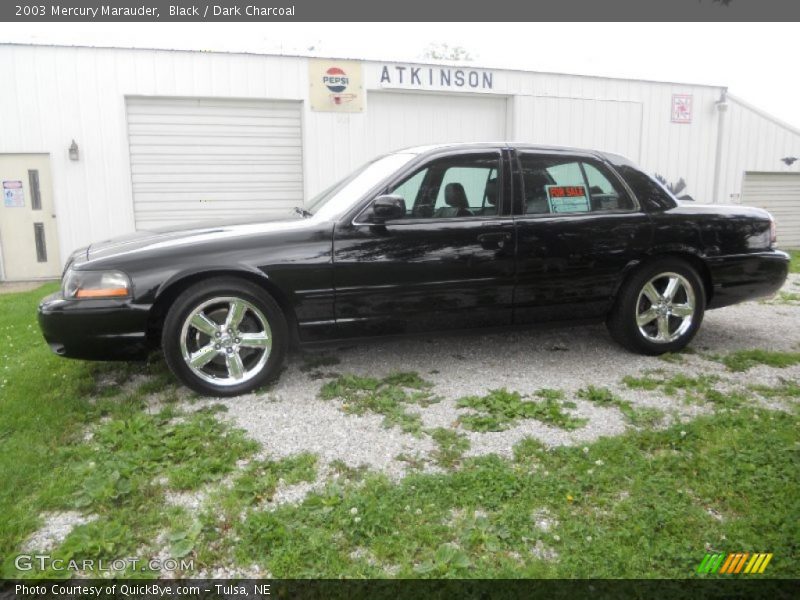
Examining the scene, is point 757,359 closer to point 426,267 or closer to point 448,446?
point 426,267

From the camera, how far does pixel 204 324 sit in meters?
3.81

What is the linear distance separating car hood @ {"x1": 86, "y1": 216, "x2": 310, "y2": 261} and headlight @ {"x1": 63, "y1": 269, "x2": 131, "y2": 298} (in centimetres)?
14

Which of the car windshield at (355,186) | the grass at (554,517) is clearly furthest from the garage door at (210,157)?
the grass at (554,517)

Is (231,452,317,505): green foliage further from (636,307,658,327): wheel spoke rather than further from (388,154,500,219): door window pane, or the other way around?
(636,307,658,327): wheel spoke

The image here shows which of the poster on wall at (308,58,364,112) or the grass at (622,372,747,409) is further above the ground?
the poster on wall at (308,58,364,112)

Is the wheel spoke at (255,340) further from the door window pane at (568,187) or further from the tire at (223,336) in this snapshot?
the door window pane at (568,187)

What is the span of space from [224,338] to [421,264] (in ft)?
4.48

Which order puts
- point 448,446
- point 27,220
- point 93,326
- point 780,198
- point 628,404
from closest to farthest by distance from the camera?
point 448,446 → point 93,326 → point 628,404 → point 27,220 → point 780,198

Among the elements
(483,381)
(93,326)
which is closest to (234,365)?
(93,326)

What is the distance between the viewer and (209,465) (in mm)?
3020

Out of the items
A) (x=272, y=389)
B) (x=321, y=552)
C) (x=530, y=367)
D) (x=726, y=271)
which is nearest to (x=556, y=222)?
(x=530, y=367)

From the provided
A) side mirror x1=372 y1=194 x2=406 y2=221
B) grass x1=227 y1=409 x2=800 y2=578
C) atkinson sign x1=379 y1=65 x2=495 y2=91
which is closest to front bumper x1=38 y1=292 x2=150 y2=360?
side mirror x1=372 y1=194 x2=406 y2=221

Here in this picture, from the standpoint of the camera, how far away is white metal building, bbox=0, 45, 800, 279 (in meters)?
9.23

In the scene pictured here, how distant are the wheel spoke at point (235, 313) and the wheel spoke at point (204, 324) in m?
0.08
